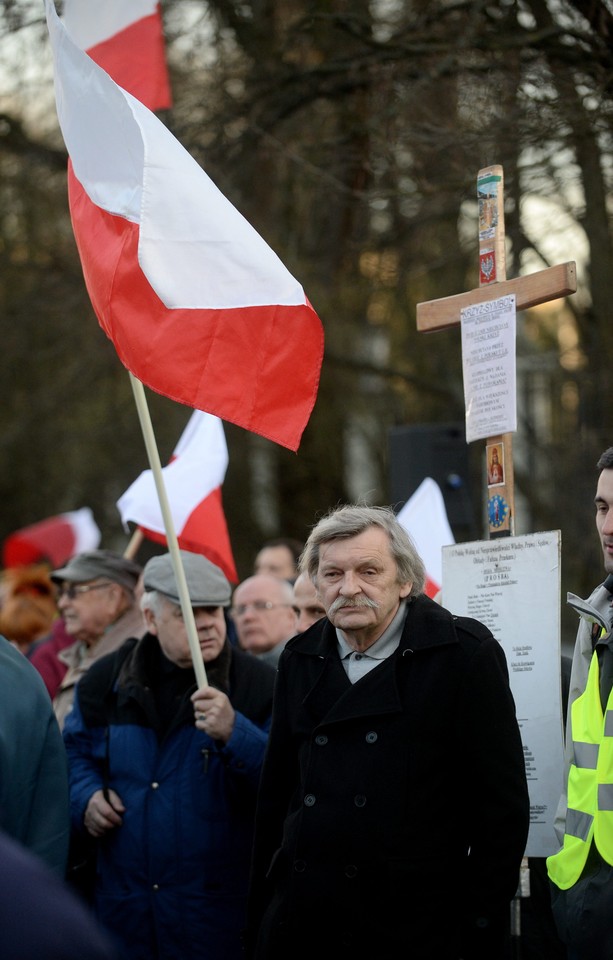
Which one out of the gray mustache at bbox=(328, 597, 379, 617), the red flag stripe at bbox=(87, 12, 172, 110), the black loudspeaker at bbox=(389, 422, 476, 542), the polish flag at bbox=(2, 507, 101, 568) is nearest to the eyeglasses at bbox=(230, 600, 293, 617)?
the black loudspeaker at bbox=(389, 422, 476, 542)

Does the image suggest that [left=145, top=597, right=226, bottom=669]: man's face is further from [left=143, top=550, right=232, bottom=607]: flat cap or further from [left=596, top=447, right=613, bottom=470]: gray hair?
[left=596, top=447, right=613, bottom=470]: gray hair

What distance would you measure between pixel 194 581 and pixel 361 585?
3.92 ft

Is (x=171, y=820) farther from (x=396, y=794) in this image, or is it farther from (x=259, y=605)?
(x=259, y=605)

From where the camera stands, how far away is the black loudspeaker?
7605mm

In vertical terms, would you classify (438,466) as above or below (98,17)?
below

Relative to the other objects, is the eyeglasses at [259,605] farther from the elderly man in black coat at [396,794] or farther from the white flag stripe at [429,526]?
the elderly man in black coat at [396,794]

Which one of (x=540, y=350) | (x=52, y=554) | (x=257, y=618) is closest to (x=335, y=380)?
(x=540, y=350)

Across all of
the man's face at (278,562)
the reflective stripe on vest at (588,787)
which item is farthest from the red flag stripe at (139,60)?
the reflective stripe on vest at (588,787)

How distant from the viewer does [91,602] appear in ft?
19.4

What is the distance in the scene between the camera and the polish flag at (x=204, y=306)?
4.17 meters

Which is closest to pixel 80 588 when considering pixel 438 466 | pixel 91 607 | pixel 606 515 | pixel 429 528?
pixel 91 607

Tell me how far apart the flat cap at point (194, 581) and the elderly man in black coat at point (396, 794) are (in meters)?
1.04

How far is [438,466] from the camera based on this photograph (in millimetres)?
7648

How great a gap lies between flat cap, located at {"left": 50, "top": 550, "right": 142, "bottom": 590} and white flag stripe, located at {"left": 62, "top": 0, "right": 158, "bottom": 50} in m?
2.20
